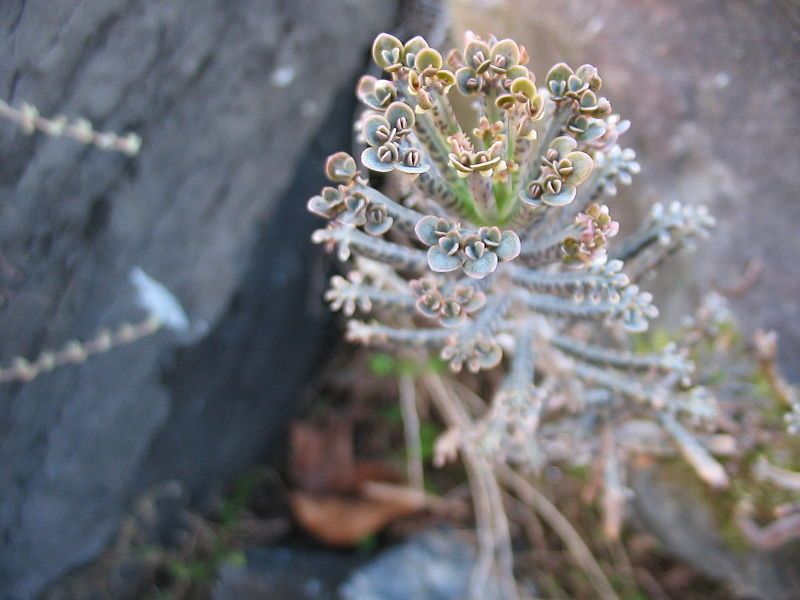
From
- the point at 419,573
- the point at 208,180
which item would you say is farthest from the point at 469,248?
the point at 419,573

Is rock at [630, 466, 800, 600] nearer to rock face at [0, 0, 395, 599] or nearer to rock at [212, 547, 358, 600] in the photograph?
rock at [212, 547, 358, 600]

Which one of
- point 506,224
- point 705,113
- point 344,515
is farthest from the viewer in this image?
point 344,515

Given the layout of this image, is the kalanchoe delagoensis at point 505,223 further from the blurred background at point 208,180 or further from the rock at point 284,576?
the rock at point 284,576

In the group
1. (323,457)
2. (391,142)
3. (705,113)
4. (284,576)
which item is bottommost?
(284,576)

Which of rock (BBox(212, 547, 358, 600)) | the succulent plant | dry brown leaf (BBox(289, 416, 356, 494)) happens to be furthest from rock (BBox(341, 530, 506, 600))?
the succulent plant

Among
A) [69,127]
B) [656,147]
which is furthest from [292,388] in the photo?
[656,147]

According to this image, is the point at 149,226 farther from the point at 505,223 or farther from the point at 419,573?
the point at 419,573

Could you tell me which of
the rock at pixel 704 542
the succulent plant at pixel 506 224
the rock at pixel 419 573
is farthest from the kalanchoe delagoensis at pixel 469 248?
the rock at pixel 419 573
